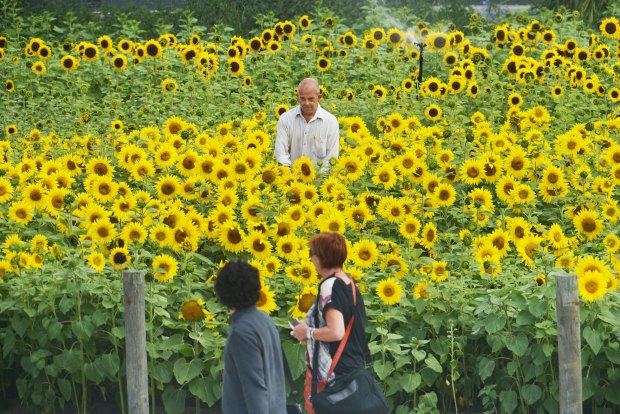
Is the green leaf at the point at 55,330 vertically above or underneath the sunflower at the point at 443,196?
underneath

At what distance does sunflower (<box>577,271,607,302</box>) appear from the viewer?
8133mm

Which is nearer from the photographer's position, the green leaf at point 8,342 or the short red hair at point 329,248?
the short red hair at point 329,248

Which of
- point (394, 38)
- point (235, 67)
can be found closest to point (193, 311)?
point (235, 67)

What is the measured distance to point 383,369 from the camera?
8.34m

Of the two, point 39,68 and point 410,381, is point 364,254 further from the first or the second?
point 39,68

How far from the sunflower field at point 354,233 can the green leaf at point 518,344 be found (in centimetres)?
1

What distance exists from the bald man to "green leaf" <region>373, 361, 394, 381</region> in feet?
10.6

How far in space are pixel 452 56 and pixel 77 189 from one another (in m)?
5.18

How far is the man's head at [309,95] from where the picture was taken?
11.3 m

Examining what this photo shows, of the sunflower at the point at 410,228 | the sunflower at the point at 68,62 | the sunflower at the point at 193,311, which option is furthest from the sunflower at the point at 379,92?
the sunflower at the point at 193,311

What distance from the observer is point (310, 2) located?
2050 cm

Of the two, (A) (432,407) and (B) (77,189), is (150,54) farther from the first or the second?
(A) (432,407)

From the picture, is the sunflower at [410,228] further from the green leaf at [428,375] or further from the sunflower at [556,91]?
the sunflower at [556,91]

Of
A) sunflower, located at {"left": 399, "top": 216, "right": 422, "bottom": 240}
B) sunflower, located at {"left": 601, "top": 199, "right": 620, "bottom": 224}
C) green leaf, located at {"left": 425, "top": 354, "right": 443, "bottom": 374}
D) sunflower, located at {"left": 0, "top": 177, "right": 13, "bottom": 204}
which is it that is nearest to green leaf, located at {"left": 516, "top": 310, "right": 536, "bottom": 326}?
green leaf, located at {"left": 425, "top": 354, "right": 443, "bottom": 374}
